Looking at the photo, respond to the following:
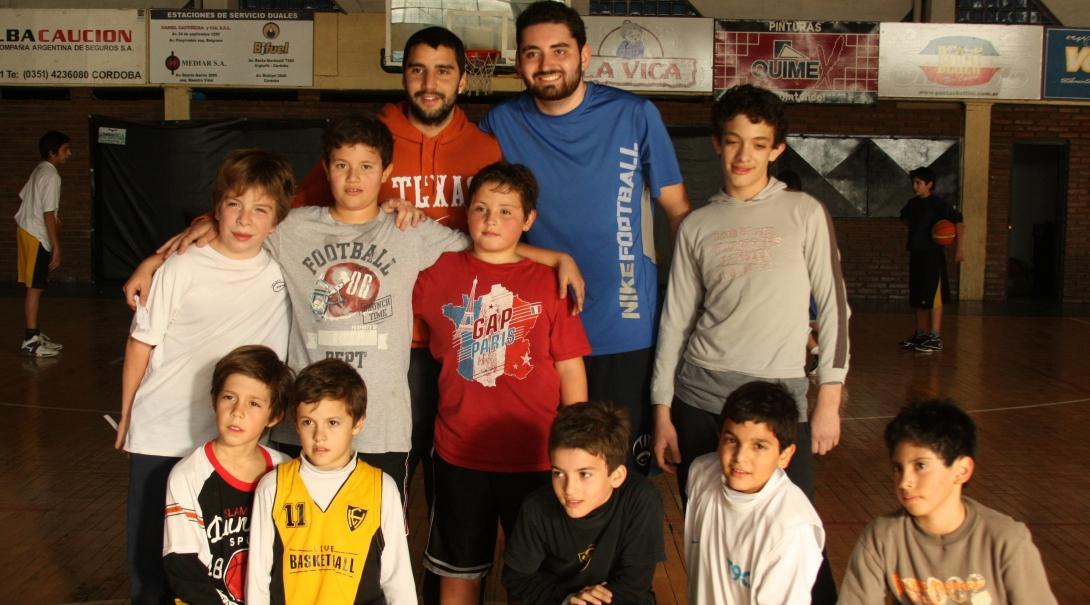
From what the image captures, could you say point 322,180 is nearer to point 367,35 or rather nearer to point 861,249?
point 367,35

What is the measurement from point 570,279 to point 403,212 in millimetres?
514

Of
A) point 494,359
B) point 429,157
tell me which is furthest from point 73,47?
point 494,359

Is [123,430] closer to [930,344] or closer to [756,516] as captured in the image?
[756,516]

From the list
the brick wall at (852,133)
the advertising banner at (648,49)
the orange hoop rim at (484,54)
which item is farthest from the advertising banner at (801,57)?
the orange hoop rim at (484,54)

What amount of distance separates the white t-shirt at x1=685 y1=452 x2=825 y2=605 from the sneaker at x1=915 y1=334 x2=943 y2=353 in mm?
7571

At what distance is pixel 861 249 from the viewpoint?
14031mm

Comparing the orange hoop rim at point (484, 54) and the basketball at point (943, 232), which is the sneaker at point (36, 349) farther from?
the basketball at point (943, 232)

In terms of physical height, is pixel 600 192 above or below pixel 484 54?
below

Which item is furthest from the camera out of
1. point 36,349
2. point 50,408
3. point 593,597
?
point 36,349

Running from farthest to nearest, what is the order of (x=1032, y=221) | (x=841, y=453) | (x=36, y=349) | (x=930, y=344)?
(x=1032, y=221) → (x=930, y=344) → (x=36, y=349) → (x=841, y=453)

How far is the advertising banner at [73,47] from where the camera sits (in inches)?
528

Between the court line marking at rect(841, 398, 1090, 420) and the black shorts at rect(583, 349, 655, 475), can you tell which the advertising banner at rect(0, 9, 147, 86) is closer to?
the court line marking at rect(841, 398, 1090, 420)

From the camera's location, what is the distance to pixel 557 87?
3.04m

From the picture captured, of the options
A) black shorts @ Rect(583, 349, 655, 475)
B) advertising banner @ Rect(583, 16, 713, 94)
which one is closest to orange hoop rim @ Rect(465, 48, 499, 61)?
advertising banner @ Rect(583, 16, 713, 94)
